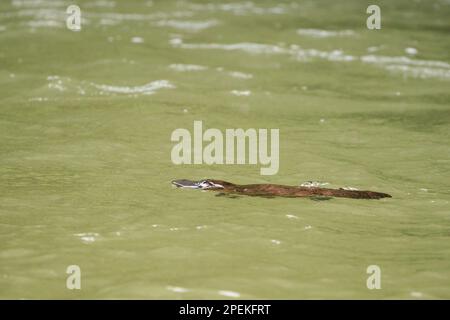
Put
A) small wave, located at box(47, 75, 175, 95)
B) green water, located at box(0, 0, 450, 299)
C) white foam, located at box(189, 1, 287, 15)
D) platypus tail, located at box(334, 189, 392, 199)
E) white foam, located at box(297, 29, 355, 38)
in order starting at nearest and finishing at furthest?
green water, located at box(0, 0, 450, 299), platypus tail, located at box(334, 189, 392, 199), small wave, located at box(47, 75, 175, 95), white foam, located at box(297, 29, 355, 38), white foam, located at box(189, 1, 287, 15)

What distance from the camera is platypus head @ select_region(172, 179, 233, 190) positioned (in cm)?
502

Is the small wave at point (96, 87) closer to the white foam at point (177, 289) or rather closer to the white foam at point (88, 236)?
the white foam at point (88, 236)

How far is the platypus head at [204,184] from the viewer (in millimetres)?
5020

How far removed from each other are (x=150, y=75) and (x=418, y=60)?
3.53 metres

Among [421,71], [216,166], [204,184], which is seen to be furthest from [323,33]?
[204,184]

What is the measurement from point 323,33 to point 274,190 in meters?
6.30

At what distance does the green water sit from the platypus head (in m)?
0.12

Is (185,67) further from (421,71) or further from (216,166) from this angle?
(216,166)

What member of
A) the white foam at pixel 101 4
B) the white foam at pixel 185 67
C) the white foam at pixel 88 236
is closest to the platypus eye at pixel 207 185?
the white foam at pixel 88 236

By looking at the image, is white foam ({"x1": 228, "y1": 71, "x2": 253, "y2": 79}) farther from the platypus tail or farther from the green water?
the platypus tail

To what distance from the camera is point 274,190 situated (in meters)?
5.02

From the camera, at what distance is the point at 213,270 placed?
3846 mm

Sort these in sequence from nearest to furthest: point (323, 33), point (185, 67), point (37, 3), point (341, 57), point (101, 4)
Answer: point (185, 67) → point (341, 57) → point (323, 33) → point (37, 3) → point (101, 4)

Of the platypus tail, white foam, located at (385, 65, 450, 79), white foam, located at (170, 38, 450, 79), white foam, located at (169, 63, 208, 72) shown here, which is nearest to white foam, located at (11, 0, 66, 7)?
white foam, located at (170, 38, 450, 79)
